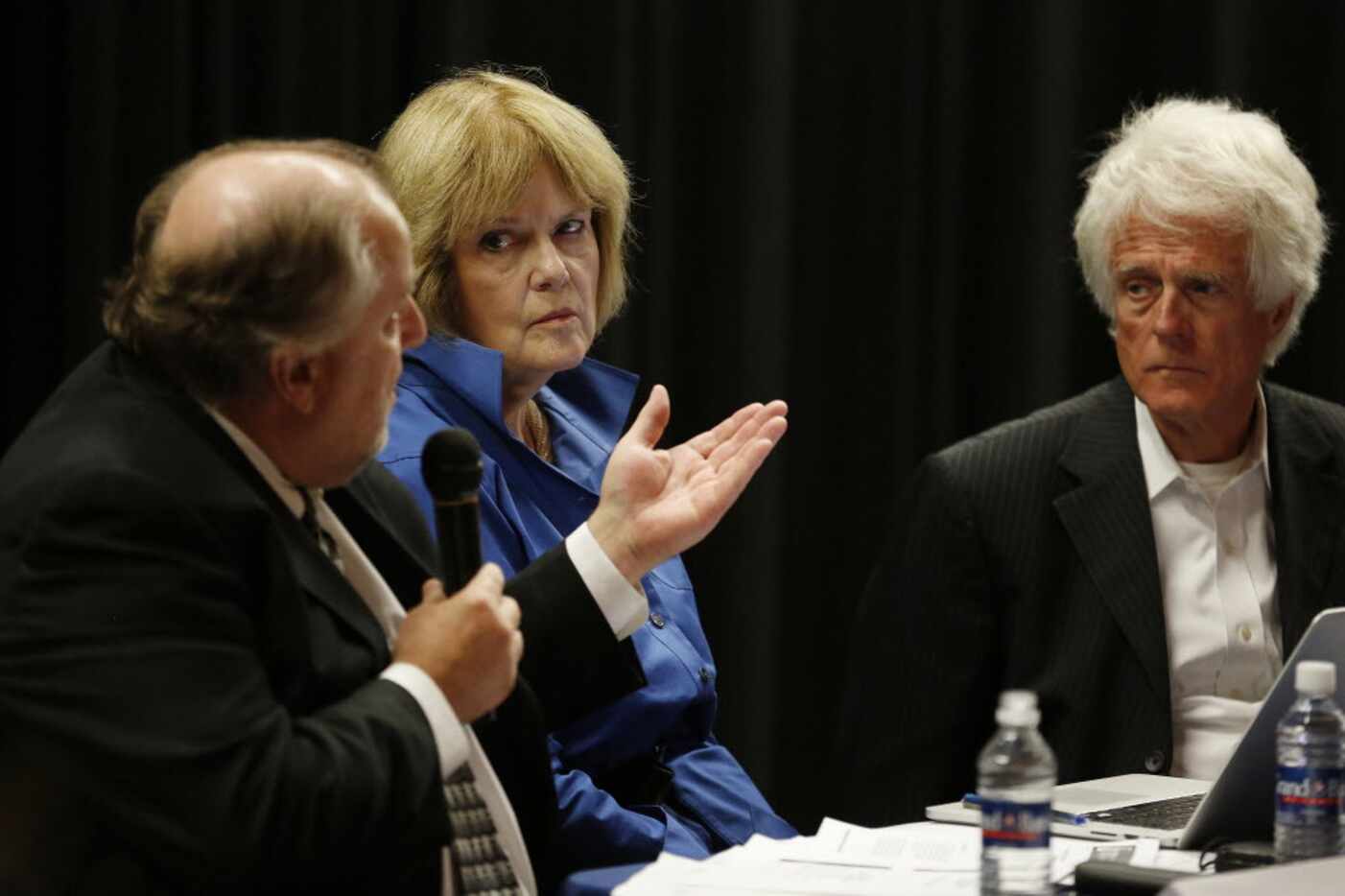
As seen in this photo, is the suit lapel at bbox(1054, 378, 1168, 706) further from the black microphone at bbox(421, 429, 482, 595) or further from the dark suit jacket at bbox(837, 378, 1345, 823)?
the black microphone at bbox(421, 429, 482, 595)

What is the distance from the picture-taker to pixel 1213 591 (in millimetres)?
2602

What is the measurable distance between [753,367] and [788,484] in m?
0.25

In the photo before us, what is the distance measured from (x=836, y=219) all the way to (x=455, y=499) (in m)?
2.04

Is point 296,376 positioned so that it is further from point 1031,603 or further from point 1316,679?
point 1031,603

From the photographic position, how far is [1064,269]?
139 inches

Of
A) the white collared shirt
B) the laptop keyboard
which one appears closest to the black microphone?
the laptop keyboard

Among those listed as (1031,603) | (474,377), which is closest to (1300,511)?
(1031,603)

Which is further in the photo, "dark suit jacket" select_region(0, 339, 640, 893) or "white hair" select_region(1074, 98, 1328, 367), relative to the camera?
"white hair" select_region(1074, 98, 1328, 367)

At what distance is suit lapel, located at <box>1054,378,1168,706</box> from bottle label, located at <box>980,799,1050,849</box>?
1.11 meters

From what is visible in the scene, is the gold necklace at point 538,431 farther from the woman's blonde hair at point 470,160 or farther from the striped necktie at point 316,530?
the striped necktie at point 316,530

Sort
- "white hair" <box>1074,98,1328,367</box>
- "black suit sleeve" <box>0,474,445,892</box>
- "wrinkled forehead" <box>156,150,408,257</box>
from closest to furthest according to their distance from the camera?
1. "black suit sleeve" <box>0,474,445,892</box>
2. "wrinkled forehead" <box>156,150,408,257</box>
3. "white hair" <box>1074,98,1328,367</box>

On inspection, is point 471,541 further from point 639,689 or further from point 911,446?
point 911,446

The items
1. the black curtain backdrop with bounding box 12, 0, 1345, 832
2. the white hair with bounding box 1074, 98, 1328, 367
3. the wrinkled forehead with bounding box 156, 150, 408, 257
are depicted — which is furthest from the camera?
the black curtain backdrop with bounding box 12, 0, 1345, 832

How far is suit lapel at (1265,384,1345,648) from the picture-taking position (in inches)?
103
